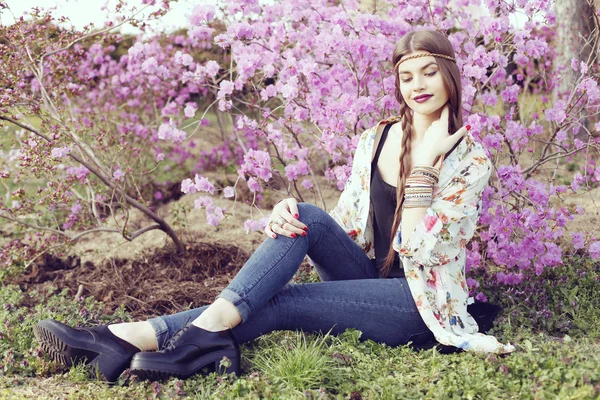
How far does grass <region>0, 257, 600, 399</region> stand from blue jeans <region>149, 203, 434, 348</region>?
66 mm

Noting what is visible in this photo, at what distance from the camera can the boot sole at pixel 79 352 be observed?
2594 millimetres

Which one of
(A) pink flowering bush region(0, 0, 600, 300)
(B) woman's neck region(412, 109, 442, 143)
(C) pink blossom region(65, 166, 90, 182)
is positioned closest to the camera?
(B) woman's neck region(412, 109, 442, 143)

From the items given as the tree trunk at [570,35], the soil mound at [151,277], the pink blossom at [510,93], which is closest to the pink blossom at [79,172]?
the soil mound at [151,277]

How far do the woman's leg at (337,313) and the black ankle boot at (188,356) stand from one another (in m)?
0.12

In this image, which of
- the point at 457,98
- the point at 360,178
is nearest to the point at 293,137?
the point at 360,178

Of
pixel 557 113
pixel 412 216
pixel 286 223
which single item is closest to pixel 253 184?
pixel 286 223

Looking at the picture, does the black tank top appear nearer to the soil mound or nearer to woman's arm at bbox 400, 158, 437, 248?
woman's arm at bbox 400, 158, 437, 248

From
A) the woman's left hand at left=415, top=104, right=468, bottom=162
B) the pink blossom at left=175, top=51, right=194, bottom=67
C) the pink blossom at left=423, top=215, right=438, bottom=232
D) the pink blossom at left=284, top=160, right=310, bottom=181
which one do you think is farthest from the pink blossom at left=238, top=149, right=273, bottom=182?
the pink blossom at left=423, top=215, right=438, bottom=232

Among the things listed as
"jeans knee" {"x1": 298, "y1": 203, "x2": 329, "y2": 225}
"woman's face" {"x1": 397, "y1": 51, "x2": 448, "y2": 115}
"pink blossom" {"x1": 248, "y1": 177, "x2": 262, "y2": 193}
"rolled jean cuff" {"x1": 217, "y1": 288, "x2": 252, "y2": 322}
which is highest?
"woman's face" {"x1": 397, "y1": 51, "x2": 448, "y2": 115}

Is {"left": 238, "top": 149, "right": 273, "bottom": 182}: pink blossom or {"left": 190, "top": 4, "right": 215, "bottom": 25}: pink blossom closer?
{"left": 238, "top": 149, "right": 273, "bottom": 182}: pink blossom

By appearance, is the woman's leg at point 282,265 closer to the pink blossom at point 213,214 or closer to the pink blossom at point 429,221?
the pink blossom at point 429,221

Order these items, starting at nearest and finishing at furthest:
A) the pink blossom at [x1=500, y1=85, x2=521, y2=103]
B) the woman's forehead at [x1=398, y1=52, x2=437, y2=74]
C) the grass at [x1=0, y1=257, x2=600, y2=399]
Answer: the grass at [x1=0, y1=257, x2=600, y2=399]
the woman's forehead at [x1=398, y1=52, x2=437, y2=74]
the pink blossom at [x1=500, y1=85, x2=521, y2=103]

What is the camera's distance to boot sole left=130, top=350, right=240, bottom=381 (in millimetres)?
2527

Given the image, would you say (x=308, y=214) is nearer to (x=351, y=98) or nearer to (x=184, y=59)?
(x=351, y=98)
